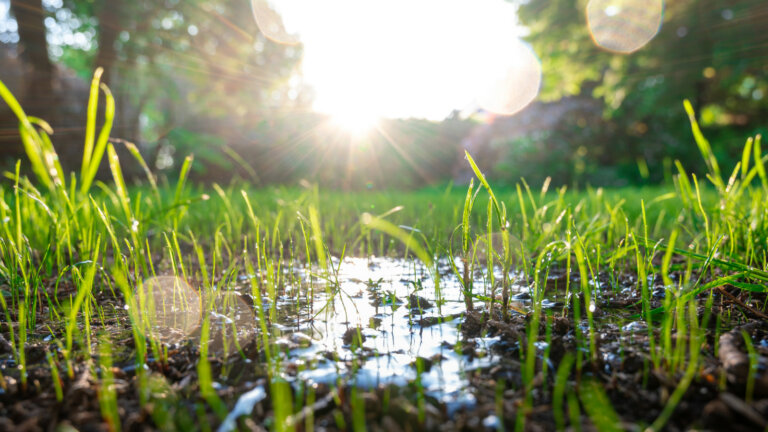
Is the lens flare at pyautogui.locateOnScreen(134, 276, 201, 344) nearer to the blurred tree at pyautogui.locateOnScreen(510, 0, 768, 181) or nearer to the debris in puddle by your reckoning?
the debris in puddle

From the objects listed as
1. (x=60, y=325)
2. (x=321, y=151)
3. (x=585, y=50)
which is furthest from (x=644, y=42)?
(x=60, y=325)

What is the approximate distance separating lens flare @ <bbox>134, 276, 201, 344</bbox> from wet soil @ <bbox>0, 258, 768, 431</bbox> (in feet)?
0.15

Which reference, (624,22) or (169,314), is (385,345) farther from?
(624,22)

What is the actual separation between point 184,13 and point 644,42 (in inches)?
423

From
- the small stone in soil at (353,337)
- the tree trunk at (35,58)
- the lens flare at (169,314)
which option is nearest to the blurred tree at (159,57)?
the tree trunk at (35,58)

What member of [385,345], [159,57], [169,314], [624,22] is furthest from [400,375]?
[159,57]

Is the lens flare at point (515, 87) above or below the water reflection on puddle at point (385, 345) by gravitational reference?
above

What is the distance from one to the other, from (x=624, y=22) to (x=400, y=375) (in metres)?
10.9

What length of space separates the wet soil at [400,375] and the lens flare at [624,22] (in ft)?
32.8

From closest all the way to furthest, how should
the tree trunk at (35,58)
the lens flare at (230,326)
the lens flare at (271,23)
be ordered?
the lens flare at (230,326)
the tree trunk at (35,58)
the lens flare at (271,23)

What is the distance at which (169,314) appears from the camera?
1.33 metres

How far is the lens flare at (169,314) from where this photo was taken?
1112 millimetres

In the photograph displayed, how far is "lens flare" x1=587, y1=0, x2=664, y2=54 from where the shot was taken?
29.5ft

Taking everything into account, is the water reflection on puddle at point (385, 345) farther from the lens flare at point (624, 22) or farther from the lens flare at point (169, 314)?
the lens flare at point (624, 22)
